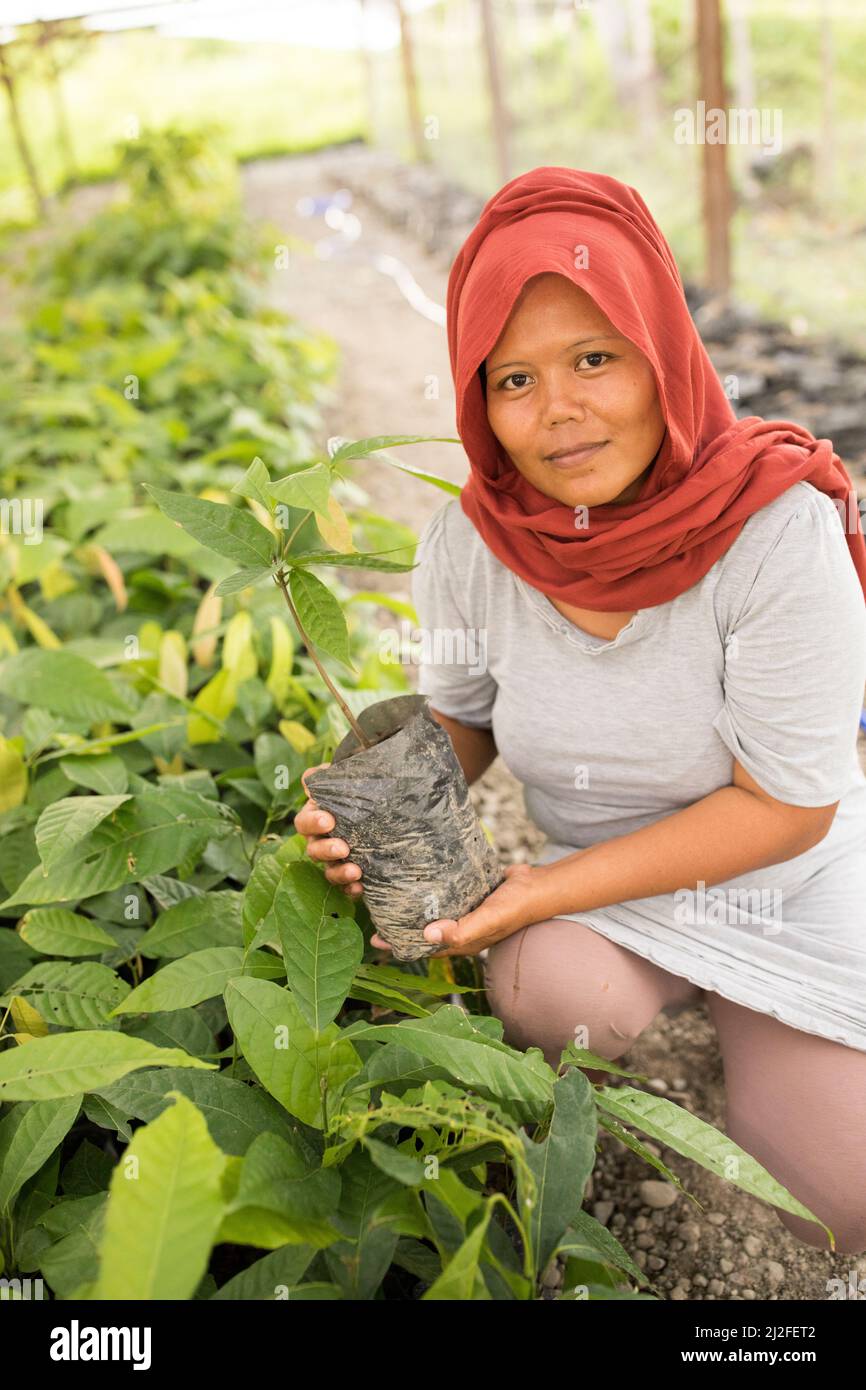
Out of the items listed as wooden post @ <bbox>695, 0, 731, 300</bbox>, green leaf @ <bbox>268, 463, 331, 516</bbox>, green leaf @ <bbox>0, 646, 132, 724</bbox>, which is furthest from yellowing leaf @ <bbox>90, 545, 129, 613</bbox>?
wooden post @ <bbox>695, 0, 731, 300</bbox>

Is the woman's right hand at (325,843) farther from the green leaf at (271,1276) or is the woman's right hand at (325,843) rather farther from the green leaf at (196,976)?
the green leaf at (271,1276)

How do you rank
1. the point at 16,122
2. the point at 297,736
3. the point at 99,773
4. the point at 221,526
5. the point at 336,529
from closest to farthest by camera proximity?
the point at 221,526 → the point at 336,529 → the point at 99,773 → the point at 297,736 → the point at 16,122

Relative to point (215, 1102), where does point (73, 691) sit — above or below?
above

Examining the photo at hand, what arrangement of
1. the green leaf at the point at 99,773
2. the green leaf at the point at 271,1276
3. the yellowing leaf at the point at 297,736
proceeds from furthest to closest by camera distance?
1. the yellowing leaf at the point at 297,736
2. the green leaf at the point at 99,773
3. the green leaf at the point at 271,1276

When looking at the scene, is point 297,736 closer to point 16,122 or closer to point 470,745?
point 470,745

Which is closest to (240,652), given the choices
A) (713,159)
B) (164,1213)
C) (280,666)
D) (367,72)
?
(280,666)

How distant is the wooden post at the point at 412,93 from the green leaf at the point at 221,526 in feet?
35.6

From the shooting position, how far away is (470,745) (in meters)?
1.60

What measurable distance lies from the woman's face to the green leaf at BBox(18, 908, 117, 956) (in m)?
0.76

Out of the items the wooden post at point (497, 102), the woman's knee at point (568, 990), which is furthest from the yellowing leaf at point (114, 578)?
the wooden post at point (497, 102)

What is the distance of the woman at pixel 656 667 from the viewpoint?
3.83 feet

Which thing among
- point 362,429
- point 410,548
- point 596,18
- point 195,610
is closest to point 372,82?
point 596,18

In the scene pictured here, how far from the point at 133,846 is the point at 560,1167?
0.67 m

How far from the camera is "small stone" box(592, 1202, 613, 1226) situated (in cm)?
138
